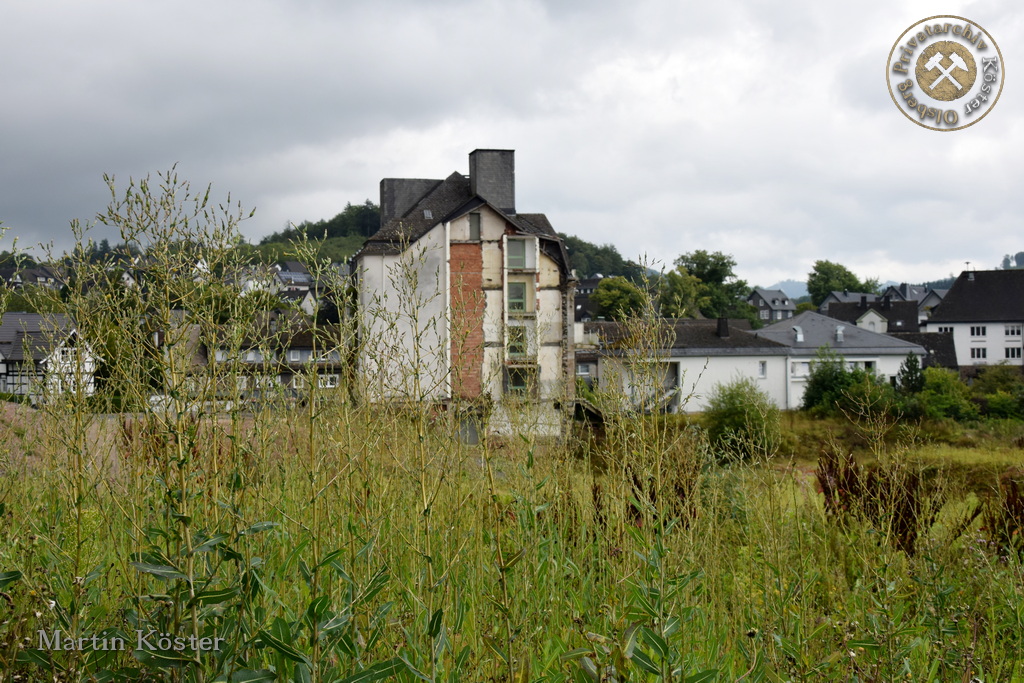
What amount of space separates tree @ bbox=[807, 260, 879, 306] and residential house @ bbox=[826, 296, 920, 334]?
25313 millimetres

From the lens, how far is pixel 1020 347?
164 feet

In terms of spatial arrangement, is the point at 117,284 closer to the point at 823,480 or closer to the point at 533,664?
the point at 533,664

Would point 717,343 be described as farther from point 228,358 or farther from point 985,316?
point 228,358

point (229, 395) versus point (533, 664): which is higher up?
point (229, 395)

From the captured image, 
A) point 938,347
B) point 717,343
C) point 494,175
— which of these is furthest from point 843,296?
point 494,175

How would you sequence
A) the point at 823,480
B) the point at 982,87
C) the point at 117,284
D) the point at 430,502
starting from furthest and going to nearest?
the point at 982,87, the point at 823,480, the point at 117,284, the point at 430,502

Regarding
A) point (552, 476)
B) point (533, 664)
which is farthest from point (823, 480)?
point (533, 664)

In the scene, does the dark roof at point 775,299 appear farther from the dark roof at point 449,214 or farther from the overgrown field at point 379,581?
the overgrown field at point 379,581

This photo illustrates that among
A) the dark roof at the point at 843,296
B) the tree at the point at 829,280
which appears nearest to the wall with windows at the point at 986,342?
the dark roof at the point at 843,296

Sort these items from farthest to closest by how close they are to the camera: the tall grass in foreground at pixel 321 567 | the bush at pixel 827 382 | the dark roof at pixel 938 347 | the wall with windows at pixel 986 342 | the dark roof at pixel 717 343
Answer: the wall with windows at pixel 986 342 → the dark roof at pixel 938 347 → the dark roof at pixel 717 343 → the bush at pixel 827 382 → the tall grass in foreground at pixel 321 567

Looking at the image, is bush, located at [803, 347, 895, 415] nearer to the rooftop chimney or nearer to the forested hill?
the forested hill

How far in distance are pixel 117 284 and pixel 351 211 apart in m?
56.6

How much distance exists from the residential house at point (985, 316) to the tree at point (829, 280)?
35867 millimetres

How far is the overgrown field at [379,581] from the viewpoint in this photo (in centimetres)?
197
